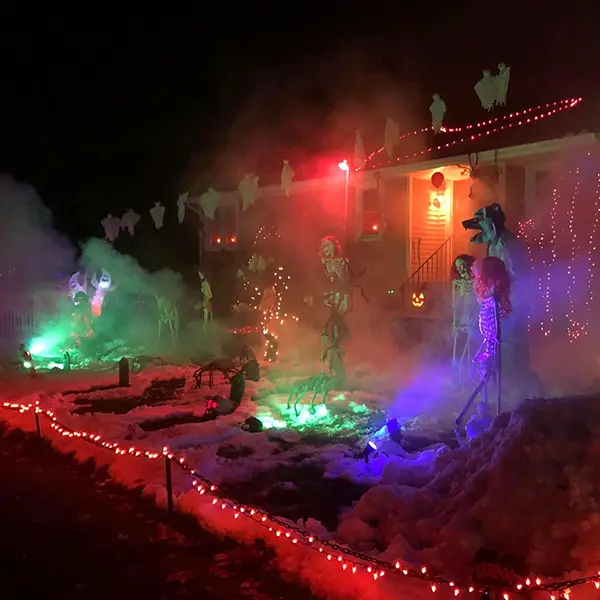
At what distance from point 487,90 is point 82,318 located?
1156 centimetres

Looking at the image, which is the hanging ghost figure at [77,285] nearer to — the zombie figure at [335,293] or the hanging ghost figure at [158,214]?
the hanging ghost figure at [158,214]

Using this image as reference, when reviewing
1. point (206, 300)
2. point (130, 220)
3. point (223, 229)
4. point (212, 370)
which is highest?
point (130, 220)

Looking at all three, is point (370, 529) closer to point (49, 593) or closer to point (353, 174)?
point (49, 593)

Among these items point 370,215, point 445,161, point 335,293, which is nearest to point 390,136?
point 370,215

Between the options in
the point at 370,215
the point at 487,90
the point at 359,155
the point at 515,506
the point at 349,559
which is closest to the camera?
the point at 349,559

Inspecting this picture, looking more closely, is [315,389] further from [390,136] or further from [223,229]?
[223,229]

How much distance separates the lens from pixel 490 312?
27.4 ft

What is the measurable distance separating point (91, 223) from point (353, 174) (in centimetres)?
1733

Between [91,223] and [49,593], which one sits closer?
[49,593]

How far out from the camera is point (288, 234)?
67.3 feet

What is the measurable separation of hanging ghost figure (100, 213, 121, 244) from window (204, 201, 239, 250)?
579cm

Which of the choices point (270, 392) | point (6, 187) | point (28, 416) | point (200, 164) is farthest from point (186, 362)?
point (6, 187)

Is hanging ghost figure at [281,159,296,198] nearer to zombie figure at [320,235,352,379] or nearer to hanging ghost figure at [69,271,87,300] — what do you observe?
hanging ghost figure at [69,271,87,300]

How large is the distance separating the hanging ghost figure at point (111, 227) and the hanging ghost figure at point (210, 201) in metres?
6.35
